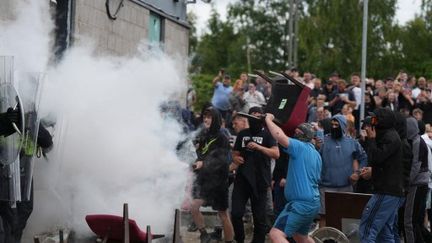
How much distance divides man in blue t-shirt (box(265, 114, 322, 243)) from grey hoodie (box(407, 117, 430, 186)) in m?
2.27

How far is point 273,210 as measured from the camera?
10648 mm

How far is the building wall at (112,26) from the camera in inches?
413

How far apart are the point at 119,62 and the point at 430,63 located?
1274 inches

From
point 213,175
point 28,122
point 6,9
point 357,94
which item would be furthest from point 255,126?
point 357,94

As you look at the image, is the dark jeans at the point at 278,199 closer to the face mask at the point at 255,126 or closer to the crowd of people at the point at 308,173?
the crowd of people at the point at 308,173

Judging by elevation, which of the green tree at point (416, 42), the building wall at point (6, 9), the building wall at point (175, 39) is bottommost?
the building wall at point (6, 9)

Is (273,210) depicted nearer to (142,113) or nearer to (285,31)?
(142,113)

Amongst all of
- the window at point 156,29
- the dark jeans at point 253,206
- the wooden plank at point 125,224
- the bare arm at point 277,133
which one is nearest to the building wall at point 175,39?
the window at point 156,29

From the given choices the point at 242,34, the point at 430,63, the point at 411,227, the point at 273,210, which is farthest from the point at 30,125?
the point at 242,34

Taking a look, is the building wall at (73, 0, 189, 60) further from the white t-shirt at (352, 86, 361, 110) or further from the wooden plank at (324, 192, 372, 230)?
the white t-shirt at (352, 86, 361, 110)

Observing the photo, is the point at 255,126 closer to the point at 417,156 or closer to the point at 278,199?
the point at 278,199

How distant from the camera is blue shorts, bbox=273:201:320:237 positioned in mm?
8297

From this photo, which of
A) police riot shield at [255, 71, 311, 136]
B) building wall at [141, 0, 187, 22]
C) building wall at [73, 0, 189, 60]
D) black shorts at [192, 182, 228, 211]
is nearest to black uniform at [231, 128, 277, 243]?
black shorts at [192, 182, 228, 211]

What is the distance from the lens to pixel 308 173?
27.5 ft
